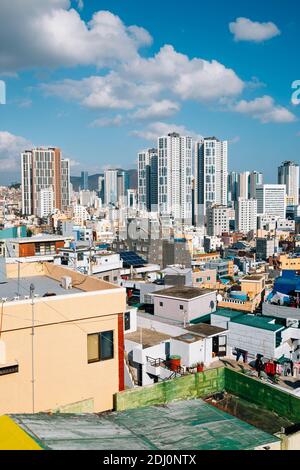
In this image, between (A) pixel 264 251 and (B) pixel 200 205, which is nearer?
(A) pixel 264 251

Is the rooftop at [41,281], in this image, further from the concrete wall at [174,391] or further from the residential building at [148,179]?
the residential building at [148,179]

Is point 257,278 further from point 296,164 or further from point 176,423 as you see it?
point 296,164

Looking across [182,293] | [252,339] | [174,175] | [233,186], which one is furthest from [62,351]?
[233,186]

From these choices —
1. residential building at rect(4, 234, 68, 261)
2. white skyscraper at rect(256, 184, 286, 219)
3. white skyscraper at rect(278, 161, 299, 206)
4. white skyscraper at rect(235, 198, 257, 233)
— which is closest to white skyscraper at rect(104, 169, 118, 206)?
white skyscraper at rect(278, 161, 299, 206)

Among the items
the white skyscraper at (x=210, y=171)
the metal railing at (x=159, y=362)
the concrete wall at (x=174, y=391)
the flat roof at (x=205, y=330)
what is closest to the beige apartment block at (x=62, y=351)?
the concrete wall at (x=174, y=391)

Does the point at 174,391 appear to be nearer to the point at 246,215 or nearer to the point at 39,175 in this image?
the point at 246,215

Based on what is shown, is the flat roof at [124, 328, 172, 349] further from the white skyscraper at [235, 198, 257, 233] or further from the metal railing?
the white skyscraper at [235, 198, 257, 233]

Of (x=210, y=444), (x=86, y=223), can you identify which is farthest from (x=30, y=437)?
(x=86, y=223)
